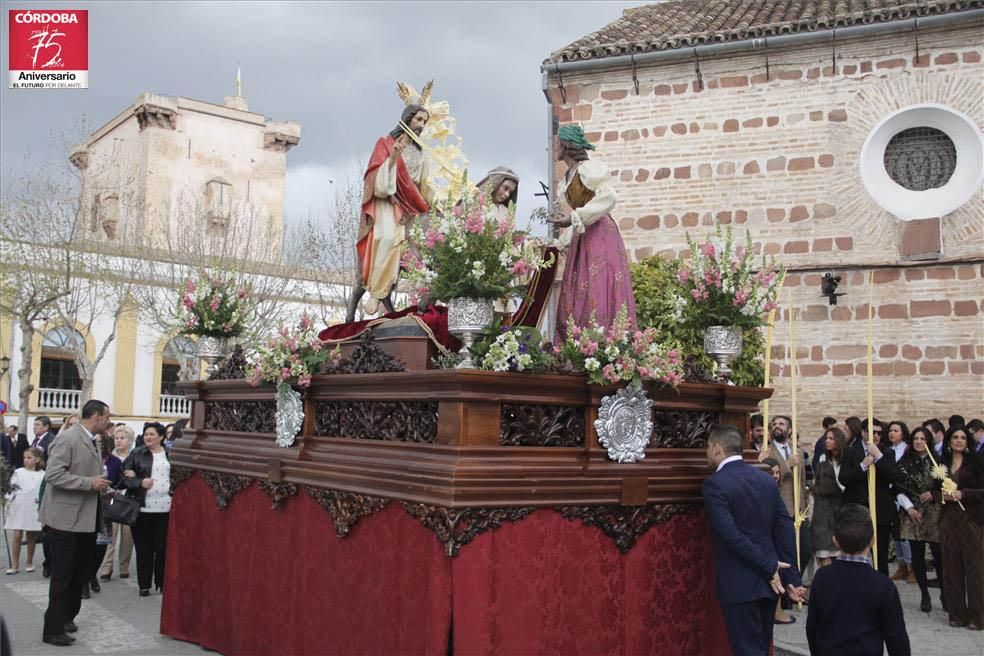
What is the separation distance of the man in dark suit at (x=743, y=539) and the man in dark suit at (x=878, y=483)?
14.5 feet

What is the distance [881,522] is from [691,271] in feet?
16.1

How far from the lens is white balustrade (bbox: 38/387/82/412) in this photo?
31.5 meters

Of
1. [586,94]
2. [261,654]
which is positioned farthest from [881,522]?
[586,94]

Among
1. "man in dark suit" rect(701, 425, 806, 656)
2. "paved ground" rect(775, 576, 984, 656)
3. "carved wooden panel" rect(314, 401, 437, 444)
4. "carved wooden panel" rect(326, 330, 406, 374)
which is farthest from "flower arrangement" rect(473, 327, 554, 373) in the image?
"paved ground" rect(775, 576, 984, 656)

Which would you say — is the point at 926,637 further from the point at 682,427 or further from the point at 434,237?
the point at 434,237

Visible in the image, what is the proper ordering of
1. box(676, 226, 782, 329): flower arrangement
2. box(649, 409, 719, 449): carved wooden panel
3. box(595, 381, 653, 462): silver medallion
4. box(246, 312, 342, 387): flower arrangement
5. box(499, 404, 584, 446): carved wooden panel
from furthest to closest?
box(676, 226, 782, 329): flower arrangement
box(246, 312, 342, 387): flower arrangement
box(649, 409, 719, 449): carved wooden panel
box(595, 381, 653, 462): silver medallion
box(499, 404, 584, 446): carved wooden panel

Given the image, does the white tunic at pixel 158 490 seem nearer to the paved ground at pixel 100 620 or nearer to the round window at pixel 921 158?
the paved ground at pixel 100 620

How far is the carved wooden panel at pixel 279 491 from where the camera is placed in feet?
21.6

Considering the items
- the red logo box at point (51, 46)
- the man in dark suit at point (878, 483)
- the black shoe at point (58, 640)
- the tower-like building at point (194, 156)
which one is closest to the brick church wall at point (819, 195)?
the man in dark suit at point (878, 483)

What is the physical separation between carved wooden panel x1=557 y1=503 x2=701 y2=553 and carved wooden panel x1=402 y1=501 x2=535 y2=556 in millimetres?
413

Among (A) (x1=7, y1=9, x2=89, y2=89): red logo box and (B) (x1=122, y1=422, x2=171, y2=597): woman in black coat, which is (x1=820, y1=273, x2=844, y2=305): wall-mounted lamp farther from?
(A) (x1=7, y1=9, x2=89, y2=89): red logo box

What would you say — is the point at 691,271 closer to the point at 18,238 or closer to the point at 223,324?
the point at 223,324

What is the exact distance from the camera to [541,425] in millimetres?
5527

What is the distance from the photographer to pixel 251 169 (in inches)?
1718
